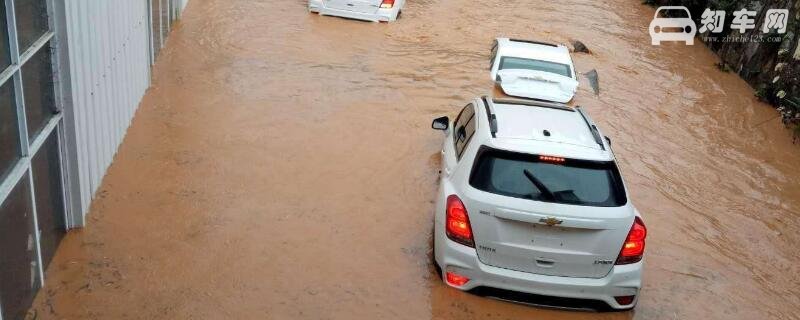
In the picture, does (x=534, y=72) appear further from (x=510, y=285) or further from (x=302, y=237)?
(x=510, y=285)

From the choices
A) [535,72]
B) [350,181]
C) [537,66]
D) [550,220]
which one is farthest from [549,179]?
[537,66]

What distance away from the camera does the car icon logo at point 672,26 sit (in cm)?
2064

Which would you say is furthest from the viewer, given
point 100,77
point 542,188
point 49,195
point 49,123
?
point 100,77

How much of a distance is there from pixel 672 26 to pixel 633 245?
51.7ft

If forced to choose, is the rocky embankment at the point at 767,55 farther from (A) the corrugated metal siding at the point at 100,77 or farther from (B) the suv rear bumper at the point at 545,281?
(A) the corrugated metal siding at the point at 100,77

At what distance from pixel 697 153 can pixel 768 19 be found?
602 cm

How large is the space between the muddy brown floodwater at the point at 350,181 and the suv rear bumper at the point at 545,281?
1.61ft

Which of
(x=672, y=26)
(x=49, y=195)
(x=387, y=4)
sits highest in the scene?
(x=49, y=195)

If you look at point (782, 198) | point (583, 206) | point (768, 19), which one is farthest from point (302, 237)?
point (768, 19)

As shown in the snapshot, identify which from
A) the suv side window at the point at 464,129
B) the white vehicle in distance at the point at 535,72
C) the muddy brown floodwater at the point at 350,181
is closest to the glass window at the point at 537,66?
the white vehicle in distance at the point at 535,72

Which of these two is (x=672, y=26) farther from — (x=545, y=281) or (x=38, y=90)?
(x=38, y=90)

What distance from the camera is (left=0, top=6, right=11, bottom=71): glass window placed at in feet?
21.0

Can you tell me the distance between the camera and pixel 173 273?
799 cm

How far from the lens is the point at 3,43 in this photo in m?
6.47
